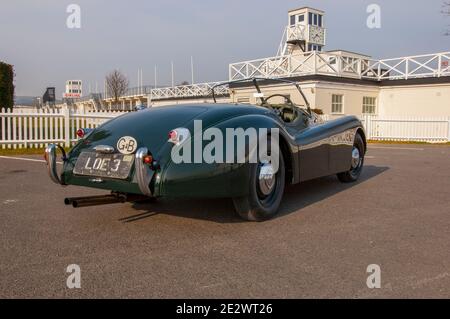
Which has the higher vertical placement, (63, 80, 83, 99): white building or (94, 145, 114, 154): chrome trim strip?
(63, 80, 83, 99): white building

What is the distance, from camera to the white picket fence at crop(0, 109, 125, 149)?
12.4 m

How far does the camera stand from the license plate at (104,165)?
370cm

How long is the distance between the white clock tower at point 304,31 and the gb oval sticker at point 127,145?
3211 centimetres

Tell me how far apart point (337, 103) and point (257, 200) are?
62.9 ft

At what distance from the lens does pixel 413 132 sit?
19.7 m

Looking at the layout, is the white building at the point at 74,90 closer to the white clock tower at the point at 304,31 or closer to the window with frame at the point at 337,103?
the window with frame at the point at 337,103

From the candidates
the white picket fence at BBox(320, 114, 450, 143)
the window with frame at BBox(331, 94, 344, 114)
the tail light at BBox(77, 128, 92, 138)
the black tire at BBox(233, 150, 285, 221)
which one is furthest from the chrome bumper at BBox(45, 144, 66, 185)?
the window with frame at BBox(331, 94, 344, 114)

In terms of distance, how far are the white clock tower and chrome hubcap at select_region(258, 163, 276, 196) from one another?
104 ft

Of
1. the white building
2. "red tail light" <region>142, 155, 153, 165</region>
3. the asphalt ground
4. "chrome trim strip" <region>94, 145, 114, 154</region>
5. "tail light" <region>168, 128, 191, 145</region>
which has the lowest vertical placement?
the asphalt ground

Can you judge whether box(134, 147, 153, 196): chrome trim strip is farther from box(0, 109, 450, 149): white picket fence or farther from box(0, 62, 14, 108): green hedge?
box(0, 62, 14, 108): green hedge

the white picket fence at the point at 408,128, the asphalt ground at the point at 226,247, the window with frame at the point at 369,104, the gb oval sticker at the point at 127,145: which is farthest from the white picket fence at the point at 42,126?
the window with frame at the point at 369,104

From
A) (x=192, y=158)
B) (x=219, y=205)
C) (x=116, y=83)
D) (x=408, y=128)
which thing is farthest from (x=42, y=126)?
(x=116, y=83)

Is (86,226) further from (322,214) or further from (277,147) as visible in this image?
(322,214)

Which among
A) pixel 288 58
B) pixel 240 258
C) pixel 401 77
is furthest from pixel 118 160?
pixel 401 77
